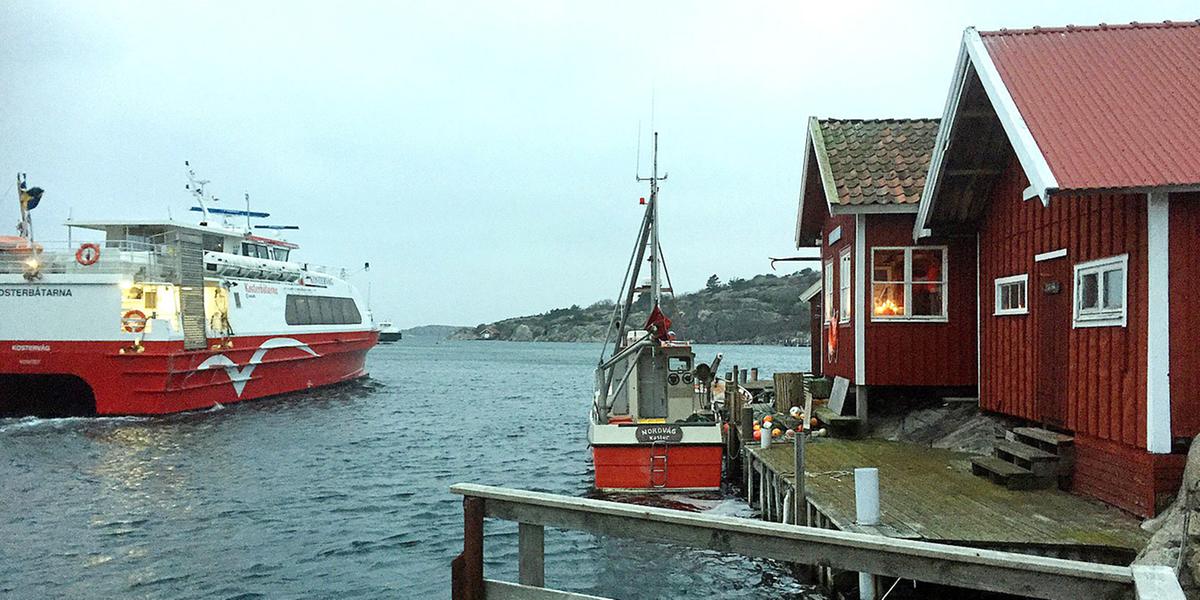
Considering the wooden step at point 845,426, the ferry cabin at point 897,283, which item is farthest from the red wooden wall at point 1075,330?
the wooden step at point 845,426

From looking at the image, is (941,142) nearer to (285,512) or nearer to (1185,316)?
(1185,316)

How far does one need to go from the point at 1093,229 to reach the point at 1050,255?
1.17 metres

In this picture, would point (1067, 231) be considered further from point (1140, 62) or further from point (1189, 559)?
point (1189, 559)

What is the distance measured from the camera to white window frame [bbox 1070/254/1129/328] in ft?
31.8

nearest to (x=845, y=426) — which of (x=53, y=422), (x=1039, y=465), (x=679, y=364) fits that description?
(x=679, y=364)

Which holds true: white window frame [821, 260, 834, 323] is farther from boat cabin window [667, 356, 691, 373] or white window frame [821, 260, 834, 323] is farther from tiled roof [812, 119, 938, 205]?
boat cabin window [667, 356, 691, 373]

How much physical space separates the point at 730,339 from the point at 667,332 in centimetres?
14100

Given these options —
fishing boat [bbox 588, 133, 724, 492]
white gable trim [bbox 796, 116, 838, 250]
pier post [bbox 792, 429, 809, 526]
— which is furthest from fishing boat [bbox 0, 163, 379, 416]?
pier post [bbox 792, 429, 809, 526]

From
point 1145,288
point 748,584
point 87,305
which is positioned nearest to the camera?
point 1145,288

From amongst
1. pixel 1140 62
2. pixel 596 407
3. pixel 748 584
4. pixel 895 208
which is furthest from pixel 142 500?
pixel 1140 62

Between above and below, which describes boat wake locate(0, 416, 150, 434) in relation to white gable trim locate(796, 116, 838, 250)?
below

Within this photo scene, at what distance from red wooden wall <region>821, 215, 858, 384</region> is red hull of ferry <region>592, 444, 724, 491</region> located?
10.1 ft

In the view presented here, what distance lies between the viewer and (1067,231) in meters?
11.3

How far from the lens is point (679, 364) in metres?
17.9
